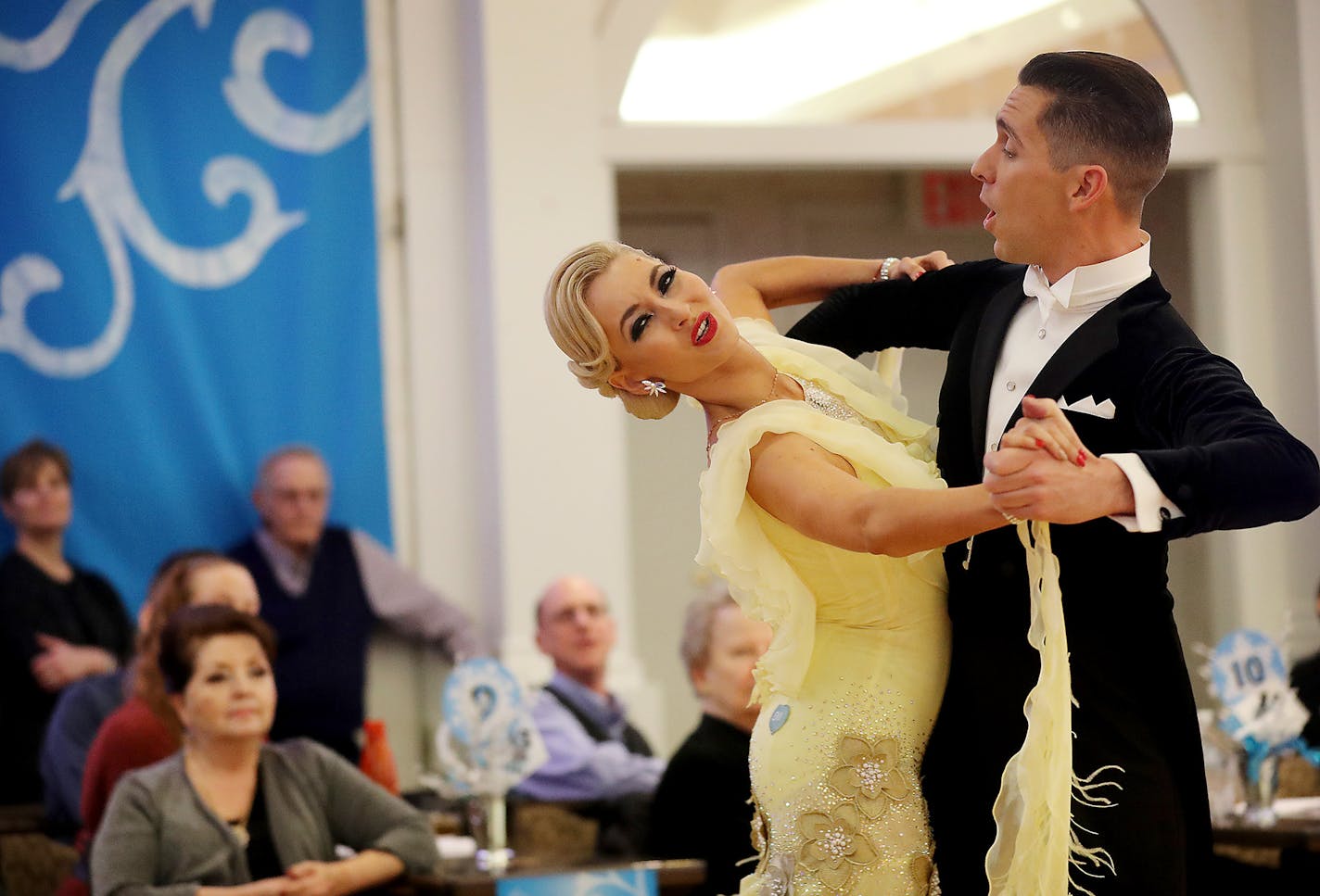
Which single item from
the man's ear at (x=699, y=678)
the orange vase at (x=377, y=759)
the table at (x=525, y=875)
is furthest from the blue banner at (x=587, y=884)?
the orange vase at (x=377, y=759)

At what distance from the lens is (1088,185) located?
2.03m

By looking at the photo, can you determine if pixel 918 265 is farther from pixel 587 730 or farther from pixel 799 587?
pixel 587 730

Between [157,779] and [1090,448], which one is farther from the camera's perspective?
[157,779]

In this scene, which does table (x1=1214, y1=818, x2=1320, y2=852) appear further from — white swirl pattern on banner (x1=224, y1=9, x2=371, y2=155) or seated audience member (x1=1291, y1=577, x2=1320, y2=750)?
white swirl pattern on banner (x1=224, y1=9, x2=371, y2=155)

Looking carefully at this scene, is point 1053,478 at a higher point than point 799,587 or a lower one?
higher

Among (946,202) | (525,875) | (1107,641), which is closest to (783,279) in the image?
(1107,641)

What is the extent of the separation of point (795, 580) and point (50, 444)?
4275 millimetres

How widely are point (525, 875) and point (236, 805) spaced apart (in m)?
0.66

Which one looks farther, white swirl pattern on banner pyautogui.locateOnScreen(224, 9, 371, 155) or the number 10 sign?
white swirl pattern on banner pyautogui.locateOnScreen(224, 9, 371, 155)

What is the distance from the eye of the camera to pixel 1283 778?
5.30 m

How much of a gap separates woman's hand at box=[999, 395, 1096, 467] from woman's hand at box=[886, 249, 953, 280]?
61cm

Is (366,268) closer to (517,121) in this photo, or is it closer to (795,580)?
(517,121)

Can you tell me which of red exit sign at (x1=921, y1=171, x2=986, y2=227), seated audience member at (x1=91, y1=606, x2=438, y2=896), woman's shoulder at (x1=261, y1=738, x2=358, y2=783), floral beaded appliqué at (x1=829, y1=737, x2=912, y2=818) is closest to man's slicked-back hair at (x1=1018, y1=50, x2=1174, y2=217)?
floral beaded appliqué at (x1=829, y1=737, x2=912, y2=818)

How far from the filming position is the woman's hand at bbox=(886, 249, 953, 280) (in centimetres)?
239
